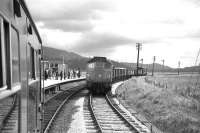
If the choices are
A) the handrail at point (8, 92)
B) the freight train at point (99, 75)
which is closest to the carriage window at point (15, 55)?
the handrail at point (8, 92)

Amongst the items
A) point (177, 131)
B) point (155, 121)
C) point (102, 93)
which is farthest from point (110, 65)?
point (177, 131)

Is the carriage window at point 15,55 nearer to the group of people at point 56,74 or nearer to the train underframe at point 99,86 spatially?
the train underframe at point 99,86

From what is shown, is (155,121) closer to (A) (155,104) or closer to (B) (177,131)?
(B) (177,131)

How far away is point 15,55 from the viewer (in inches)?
103

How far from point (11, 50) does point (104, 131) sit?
729 centimetres

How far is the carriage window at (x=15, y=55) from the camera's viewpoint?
8.15ft

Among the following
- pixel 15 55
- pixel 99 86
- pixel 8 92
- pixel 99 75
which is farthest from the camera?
pixel 99 75

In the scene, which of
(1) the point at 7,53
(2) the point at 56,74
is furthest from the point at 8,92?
(2) the point at 56,74

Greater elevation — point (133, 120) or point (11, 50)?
point (11, 50)

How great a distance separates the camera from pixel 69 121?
1093 centimetres

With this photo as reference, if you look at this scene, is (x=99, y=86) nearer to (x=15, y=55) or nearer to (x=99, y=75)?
(x=99, y=75)

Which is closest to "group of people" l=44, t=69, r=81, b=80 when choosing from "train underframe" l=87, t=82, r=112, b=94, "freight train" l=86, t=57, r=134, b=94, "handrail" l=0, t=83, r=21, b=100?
"freight train" l=86, t=57, r=134, b=94

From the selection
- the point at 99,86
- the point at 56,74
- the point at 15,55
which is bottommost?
the point at 99,86

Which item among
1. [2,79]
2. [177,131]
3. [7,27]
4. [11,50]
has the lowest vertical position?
[177,131]
